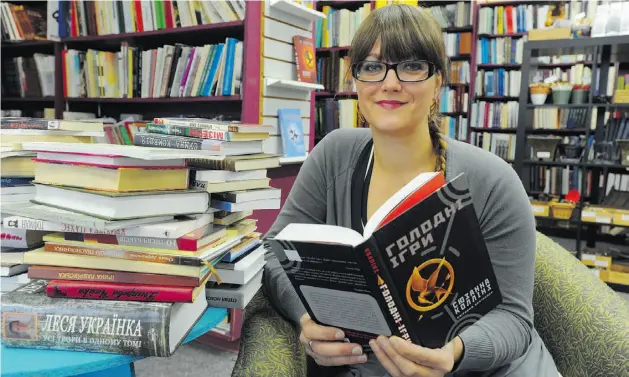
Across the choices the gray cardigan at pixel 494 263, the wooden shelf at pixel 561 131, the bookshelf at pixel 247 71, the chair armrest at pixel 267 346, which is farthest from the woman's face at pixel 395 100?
the wooden shelf at pixel 561 131

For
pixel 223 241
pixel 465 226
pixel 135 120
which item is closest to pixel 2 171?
pixel 223 241

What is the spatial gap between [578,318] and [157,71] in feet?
7.92

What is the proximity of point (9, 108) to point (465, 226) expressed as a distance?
4.06 m

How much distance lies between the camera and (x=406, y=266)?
67 cm

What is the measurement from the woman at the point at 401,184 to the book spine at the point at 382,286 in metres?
0.05

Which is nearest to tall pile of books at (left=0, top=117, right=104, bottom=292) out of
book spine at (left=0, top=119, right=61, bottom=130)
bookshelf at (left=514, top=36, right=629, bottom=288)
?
book spine at (left=0, top=119, right=61, bottom=130)

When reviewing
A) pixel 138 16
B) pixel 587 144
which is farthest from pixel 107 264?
pixel 587 144

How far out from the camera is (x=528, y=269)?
0.95m

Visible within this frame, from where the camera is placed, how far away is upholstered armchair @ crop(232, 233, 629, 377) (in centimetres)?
93

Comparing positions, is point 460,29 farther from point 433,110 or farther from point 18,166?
point 18,166

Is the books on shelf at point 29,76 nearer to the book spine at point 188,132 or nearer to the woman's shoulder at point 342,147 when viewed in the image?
the book spine at point 188,132

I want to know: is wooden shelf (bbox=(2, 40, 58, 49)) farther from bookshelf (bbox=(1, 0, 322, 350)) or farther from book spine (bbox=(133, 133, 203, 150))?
book spine (bbox=(133, 133, 203, 150))

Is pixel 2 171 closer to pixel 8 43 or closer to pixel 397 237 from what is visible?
pixel 397 237

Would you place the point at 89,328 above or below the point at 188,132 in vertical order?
below
